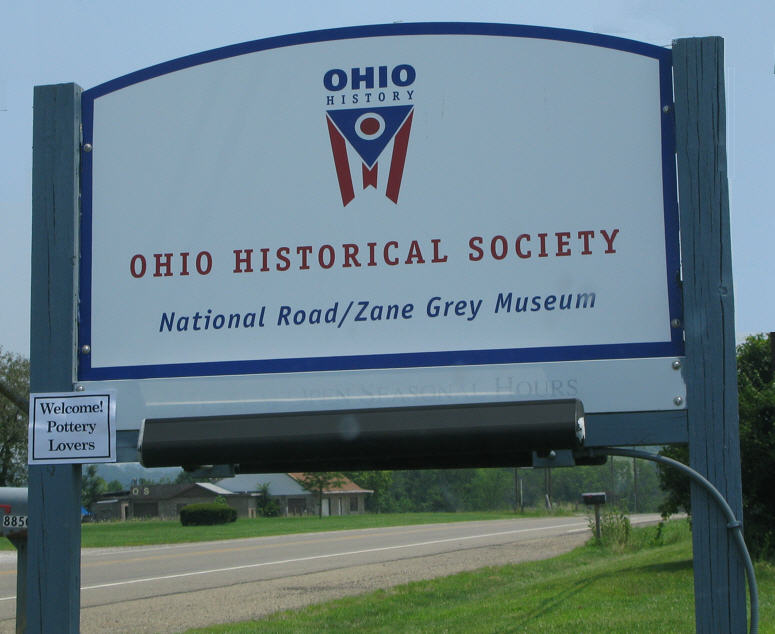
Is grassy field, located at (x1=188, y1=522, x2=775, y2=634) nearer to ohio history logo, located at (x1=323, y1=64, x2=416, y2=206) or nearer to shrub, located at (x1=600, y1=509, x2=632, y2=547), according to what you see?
ohio history logo, located at (x1=323, y1=64, x2=416, y2=206)

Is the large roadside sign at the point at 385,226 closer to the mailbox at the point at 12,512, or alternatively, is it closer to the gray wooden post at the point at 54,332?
the gray wooden post at the point at 54,332

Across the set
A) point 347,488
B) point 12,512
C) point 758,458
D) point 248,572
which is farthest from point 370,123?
point 347,488

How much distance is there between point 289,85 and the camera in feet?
12.8

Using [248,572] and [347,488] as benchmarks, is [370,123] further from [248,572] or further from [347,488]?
[347,488]

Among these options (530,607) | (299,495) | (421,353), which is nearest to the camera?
(421,353)

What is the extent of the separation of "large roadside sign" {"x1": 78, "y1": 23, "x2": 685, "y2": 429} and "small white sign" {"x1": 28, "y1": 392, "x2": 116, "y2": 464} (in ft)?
0.29

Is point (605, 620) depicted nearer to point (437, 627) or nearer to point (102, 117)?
point (437, 627)

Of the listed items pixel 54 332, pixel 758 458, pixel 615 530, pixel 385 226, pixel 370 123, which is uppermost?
pixel 370 123

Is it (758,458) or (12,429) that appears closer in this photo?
(758,458)

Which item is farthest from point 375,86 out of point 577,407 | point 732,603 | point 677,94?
point 732,603

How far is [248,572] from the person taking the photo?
19.6m

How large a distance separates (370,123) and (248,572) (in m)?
17.0

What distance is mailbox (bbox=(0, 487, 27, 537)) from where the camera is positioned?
6.33 meters

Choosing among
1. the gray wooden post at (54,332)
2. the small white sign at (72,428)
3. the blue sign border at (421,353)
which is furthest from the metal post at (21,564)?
the blue sign border at (421,353)
